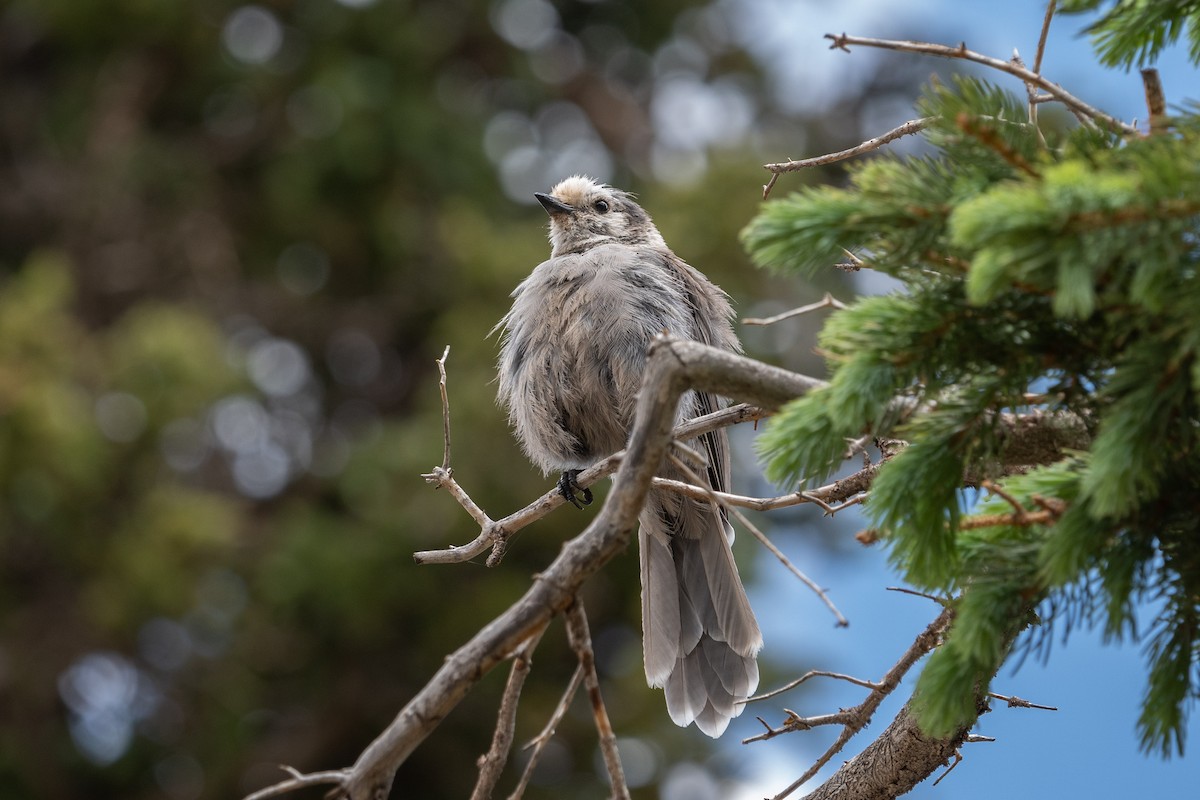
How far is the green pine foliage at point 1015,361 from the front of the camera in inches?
55.4

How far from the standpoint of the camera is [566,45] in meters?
11.7

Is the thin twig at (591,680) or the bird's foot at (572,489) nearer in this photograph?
the thin twig at (591,680)

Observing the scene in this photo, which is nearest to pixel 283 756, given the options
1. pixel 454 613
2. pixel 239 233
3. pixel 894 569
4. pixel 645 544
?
pixel 454 613

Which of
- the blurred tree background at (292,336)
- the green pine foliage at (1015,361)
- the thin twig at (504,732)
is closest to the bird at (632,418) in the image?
the thin twig at (504,732)

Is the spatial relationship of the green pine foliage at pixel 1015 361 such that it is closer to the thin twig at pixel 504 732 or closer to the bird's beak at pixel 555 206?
the thin twig at pixel 504 732

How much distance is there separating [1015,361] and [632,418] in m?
2.21

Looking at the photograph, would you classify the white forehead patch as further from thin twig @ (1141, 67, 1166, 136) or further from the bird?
thin twig @ (1141, 67, 1166, 136)

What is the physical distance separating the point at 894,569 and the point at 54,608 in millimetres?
8104

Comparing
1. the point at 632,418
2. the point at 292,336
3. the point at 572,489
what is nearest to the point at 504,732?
the point at 572,489

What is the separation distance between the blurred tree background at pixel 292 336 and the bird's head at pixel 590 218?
262 centimetres

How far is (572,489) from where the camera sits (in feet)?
11.4

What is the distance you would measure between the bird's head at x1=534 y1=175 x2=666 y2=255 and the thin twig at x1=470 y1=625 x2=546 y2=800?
2.87 m

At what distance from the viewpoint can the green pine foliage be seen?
1407 millimetres

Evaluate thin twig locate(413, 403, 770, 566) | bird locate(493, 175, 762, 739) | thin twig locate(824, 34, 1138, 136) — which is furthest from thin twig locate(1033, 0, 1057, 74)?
bird locate(493, 175, 762, 739)
